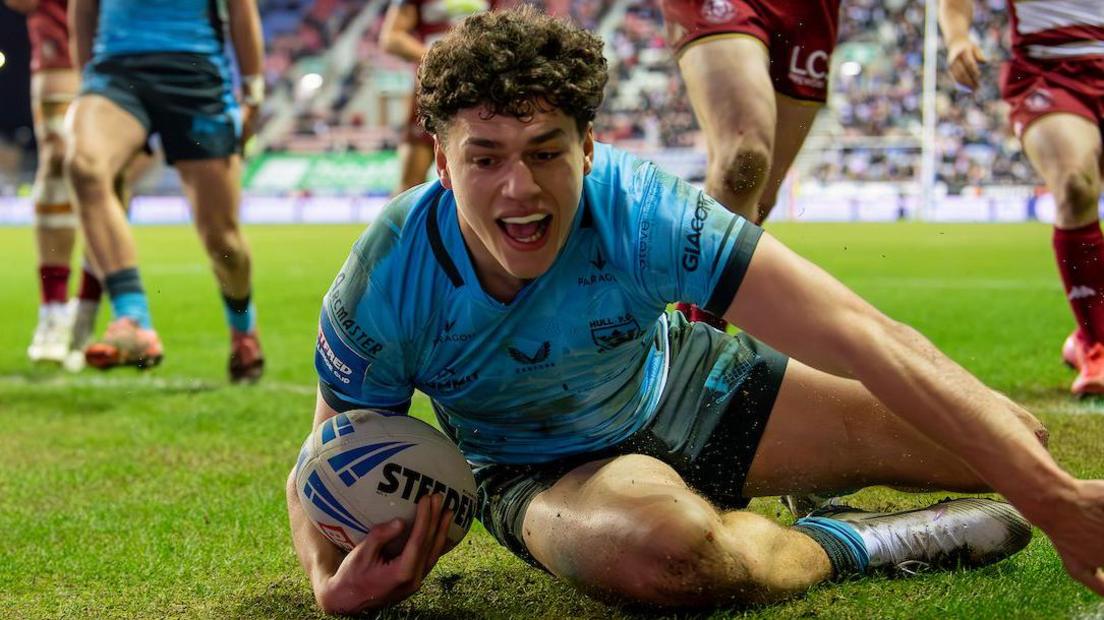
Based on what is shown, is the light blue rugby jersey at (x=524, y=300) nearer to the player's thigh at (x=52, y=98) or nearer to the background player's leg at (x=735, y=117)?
the background player's leg at (x=735, y=117)

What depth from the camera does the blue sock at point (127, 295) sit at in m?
5.86

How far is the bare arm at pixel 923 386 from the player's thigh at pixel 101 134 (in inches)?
165

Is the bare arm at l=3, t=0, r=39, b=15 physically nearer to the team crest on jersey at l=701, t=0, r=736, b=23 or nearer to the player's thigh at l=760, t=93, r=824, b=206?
the team crest on jersey at l=701, t=0, r=736, b=23

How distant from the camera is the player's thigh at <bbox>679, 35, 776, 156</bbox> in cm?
428

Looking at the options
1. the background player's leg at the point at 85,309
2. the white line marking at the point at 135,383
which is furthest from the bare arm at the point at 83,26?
the white line marking at the point at 135,383

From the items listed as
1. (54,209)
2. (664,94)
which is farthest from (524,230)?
(664,94)

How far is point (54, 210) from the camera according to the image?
7.51 meters

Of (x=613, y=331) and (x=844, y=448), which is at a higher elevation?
(x=613, y=331)

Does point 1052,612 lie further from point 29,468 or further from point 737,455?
point 29,468

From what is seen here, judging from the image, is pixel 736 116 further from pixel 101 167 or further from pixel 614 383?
pixel 101 167

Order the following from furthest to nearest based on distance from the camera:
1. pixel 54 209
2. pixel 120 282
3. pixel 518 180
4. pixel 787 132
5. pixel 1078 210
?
pixel 54 209
pixel 120 282
pixel 1078 210
pixel 787 132
pixel 518 180

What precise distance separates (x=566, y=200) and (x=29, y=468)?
2.82 metres

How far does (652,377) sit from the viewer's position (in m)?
3.02

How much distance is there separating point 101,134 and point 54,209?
1957 mm
